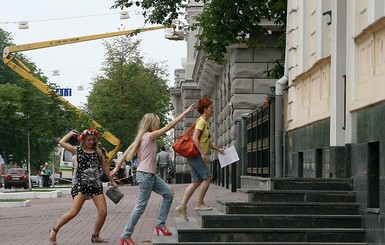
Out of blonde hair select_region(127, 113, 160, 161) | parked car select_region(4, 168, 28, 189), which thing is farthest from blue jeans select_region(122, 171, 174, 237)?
parked car select_region(4, 168, 28, 189)

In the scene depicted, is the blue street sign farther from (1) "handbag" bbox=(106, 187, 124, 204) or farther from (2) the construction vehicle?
(1) "handbag" bbox=(106, 187, 124, 204)

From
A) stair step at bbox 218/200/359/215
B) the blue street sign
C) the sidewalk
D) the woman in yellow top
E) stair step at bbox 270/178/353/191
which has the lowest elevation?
the sidewalk

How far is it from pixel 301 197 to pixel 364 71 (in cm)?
180

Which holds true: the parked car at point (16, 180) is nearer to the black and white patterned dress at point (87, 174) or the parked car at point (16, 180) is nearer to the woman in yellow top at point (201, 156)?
the woman in yellow top at point (201, 156)

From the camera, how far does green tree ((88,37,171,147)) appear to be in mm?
68125

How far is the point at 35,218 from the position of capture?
23391 mm

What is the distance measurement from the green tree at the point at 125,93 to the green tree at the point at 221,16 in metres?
38.3

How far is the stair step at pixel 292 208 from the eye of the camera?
547 inches

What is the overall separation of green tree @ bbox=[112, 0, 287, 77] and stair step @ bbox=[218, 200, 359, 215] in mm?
13597

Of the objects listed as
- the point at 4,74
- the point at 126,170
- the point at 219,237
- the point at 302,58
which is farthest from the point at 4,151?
the point at 219,237

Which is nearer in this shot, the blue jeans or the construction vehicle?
the blue jeans

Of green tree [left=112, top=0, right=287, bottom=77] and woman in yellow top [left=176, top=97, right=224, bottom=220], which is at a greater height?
green tree [left=112, top=0, right=287, bottom=77]

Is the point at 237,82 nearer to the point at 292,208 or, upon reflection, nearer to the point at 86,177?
the point at 86,177

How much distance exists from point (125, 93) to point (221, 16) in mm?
42336
